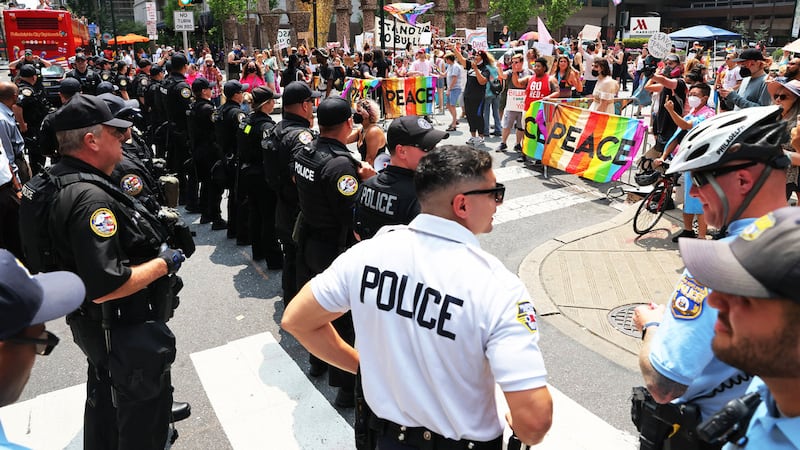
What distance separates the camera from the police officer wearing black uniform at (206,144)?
8125mm

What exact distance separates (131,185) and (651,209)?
6662 mm

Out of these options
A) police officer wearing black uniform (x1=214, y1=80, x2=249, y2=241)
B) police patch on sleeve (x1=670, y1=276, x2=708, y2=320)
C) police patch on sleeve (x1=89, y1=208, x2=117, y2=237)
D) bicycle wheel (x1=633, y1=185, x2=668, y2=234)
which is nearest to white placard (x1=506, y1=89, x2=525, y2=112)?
bicycle wheel (x1=633, y1=185, x2=668, y2=234)

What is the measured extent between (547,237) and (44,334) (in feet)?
23.1

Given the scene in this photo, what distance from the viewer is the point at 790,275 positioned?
3.94ft

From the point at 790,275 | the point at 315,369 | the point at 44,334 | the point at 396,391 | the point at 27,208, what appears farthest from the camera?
the point at 315,369

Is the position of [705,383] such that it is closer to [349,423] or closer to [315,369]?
[349,423]

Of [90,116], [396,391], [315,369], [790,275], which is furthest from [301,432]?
[790,275]

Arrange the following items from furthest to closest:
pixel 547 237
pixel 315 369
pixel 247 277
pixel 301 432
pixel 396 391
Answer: pixel 547 237, pixel 247 277, pixel 315 369, pixel 301 432, pixel 396 391

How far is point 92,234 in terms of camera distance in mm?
2947

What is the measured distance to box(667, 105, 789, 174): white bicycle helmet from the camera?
2.28 meters

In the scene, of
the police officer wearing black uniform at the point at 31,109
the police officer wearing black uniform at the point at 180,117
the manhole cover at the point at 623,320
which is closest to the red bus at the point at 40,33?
the police officer wearing black uniform at the point at 31,109

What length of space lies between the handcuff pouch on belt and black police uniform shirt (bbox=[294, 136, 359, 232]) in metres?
2.44

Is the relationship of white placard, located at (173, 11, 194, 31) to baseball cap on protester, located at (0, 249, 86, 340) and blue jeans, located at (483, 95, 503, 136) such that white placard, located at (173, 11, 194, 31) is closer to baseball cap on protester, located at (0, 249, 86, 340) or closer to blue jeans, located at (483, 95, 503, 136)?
blue jeans, located at (483, 95, 503, 136)

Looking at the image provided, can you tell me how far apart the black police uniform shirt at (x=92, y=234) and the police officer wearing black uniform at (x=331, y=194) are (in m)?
1.49
